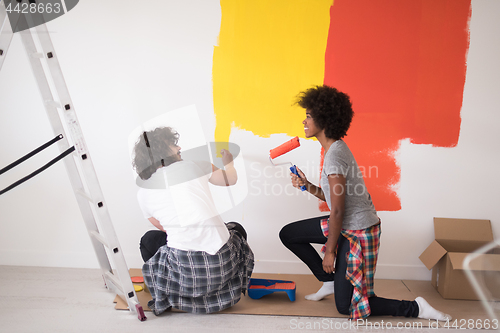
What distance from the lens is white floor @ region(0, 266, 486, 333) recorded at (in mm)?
1716

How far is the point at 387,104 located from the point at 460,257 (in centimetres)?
92

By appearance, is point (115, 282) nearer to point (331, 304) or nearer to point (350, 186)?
point (331, 304)

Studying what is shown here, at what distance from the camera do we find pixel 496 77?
83.1 inches

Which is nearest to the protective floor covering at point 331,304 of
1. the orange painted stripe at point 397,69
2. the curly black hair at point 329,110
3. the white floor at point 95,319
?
the white floor at point 95,319

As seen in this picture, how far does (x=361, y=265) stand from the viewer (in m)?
1.72

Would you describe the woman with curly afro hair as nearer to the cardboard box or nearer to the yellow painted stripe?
the cardboard box

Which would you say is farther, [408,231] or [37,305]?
[408,231]

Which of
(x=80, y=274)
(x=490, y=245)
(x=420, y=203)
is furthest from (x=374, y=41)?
(x=80, y=274)

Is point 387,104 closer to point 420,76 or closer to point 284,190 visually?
point 420,76

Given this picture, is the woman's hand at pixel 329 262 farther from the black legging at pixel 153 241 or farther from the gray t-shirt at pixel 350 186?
the black legging at pixel 153 241

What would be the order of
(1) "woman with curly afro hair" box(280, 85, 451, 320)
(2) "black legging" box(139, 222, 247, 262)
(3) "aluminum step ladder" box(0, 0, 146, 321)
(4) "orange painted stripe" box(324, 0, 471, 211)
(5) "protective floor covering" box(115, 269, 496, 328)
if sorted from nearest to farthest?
(3) "aluminum step ladder" box(0, 0, 146, 321)
(1) "woman with curly afro hair" box(280, 85, 451, 320)
(5) "protective floor covering" box(115, 269, 496, 328)
(2) "black legging" box(139, 222, 247, 262)
(4) "orange painted stripe" box(324, 0, 471, 211)

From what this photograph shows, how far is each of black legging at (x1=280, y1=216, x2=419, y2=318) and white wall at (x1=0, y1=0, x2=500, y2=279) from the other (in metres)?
0.40

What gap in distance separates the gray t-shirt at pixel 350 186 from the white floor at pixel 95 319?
502 millimetres

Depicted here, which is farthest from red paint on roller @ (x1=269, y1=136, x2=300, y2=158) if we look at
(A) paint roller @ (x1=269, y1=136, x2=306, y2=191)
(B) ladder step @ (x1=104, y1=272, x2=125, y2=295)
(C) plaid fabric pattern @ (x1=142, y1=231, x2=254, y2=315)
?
(B) ladder step @ (x1=104, y1=272, x2=125, y2=295)
